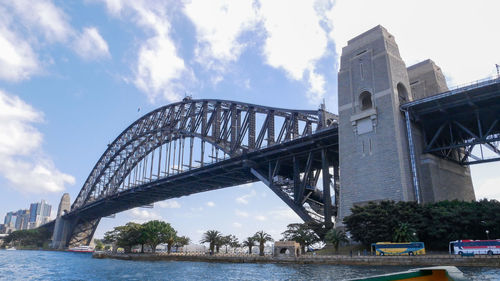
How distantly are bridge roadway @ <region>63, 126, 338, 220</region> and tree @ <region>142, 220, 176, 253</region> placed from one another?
10712mm

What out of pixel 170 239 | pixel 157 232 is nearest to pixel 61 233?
pixel 157 232

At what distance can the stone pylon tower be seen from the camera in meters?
43.9

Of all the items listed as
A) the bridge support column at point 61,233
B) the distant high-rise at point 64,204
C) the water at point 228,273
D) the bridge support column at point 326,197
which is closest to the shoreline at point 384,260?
the water at point 228,273

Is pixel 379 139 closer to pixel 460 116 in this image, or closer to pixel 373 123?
pixel 373 123

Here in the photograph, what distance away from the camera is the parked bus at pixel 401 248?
122ft

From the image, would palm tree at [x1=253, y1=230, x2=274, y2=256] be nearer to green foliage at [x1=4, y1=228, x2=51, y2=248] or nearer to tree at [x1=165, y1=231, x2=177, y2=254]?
tree at [x1=165, y1=231, x2=177, y2=254]

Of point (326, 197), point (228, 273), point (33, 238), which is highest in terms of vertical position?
point (326, 197)

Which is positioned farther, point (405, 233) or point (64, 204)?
point (64, 204)

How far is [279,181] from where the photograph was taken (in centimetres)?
6284

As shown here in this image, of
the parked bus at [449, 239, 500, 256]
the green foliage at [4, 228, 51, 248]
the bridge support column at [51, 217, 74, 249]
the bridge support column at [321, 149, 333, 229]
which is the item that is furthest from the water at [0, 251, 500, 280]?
the green foliage at [4, 228, 51, 248]

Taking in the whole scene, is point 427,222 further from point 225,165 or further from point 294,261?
point 225,165

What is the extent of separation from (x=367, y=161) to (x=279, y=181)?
1964 centimetres

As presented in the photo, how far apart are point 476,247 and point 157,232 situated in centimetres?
5787

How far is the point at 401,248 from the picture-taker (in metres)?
37.5
